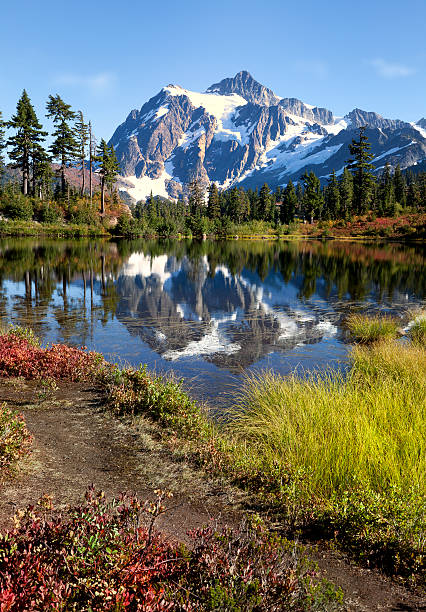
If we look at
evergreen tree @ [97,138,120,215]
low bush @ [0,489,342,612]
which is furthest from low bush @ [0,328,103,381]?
evergreen tree @ [97,138,120,215]

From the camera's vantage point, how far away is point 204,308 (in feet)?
70.6

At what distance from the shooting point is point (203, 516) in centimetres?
486

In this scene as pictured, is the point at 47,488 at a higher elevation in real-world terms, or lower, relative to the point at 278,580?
lower

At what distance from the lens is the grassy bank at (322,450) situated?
434 cm

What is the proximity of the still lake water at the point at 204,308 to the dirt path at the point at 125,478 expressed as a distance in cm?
327

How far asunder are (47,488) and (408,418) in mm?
5242

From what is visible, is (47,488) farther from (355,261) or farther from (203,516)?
(355,261)

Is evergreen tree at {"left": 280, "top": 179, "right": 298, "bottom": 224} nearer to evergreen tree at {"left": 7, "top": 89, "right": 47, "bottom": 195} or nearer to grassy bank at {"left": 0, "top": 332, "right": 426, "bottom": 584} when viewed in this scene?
evergreen tree at {"left": 7, "top": 89, "right": 47, "bottom": 195}

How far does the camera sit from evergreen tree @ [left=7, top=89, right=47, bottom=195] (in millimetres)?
79062

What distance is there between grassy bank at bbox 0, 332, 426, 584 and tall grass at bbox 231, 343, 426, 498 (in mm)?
17

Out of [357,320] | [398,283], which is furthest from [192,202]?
[357,320]

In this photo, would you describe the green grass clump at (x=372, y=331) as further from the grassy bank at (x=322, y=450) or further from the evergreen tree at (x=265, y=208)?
the evergreen tree at (x=265, y=208)

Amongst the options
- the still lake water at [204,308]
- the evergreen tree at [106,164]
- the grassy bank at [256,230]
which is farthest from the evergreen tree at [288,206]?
the still lake water at [204,308]

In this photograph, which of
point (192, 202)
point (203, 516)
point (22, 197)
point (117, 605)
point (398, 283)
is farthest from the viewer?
point (192, 202)
